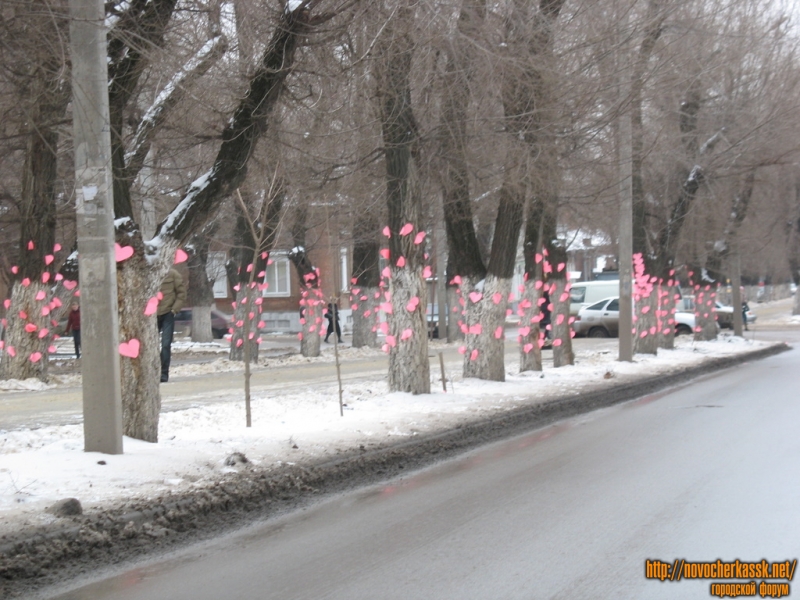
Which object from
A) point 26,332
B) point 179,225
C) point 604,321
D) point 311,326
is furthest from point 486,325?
point 604,321

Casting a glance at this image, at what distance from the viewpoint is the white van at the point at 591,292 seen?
133ft

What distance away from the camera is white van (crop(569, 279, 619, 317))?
133 ft

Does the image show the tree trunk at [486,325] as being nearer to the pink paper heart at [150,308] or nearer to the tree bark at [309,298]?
the pink paper heart at [150,308]

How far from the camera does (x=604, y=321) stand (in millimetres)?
36125

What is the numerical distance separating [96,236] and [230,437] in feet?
9.06

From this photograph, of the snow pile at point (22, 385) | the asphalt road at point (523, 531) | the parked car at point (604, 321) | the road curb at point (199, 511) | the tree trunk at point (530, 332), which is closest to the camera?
the asphalt road at point (523, 531)

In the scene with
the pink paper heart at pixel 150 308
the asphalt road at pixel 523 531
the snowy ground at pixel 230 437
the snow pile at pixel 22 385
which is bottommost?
the asphalt road at pixel 523 531

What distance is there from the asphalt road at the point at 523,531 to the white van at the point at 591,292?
30.7m

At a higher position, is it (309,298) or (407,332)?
(309,298)

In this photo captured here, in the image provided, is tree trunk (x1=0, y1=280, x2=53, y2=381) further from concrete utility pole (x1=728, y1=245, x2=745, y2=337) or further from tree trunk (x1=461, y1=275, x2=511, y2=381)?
concrete utility pole (x1=728, y1=245, x2=745, y2=337)

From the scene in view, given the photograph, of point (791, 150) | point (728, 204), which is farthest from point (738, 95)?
point (728, 204)

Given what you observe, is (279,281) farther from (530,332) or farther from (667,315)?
(530,332)

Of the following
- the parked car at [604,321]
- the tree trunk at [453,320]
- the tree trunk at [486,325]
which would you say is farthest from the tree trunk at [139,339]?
the parked car at [604,321]

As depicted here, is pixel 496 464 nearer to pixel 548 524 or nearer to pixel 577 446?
pixel 577 446
